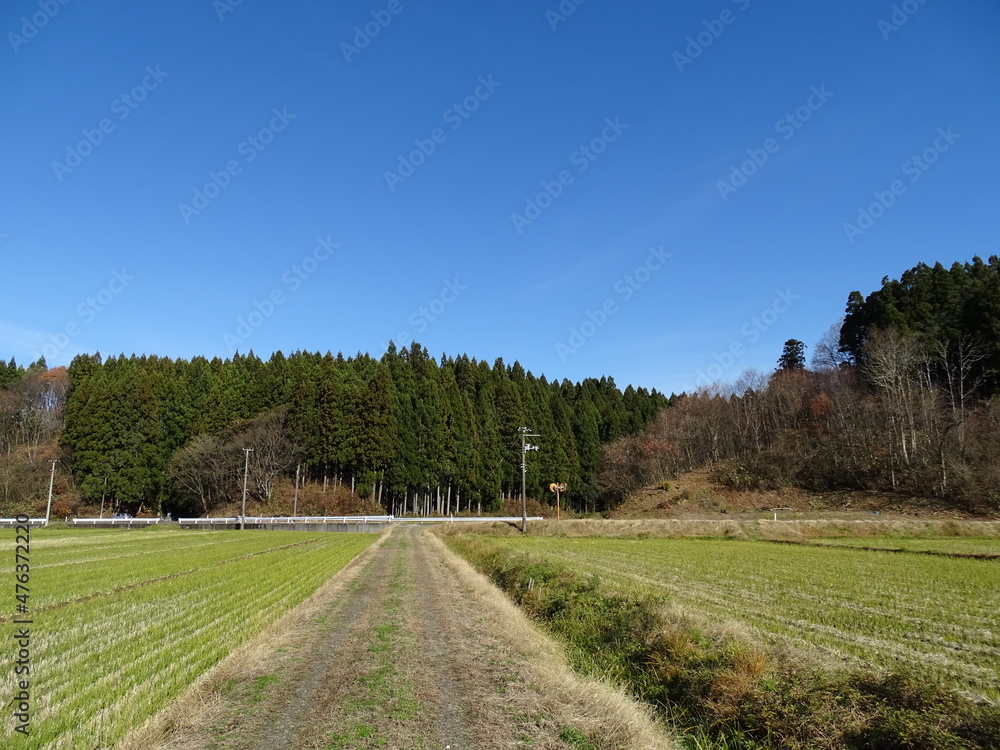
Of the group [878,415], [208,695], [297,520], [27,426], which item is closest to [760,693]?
[208,695]

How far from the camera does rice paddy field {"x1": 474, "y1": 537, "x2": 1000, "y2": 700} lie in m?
7.27

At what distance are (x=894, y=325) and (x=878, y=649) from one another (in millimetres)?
70253

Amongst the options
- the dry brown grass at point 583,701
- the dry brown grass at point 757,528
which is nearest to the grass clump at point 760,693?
the dry brown grass at point 583,701

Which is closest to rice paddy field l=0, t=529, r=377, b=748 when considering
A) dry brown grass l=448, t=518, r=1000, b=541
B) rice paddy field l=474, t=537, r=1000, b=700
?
rice paddy field l=474, t=537, r=1000, b=700

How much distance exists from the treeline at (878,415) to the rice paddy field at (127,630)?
168 ft

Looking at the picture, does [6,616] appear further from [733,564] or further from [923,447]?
[923,447]

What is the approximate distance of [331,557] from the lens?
24.3 meters

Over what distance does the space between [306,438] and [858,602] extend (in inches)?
2519

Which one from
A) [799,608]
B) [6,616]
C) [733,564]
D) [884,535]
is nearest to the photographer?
[6,616]

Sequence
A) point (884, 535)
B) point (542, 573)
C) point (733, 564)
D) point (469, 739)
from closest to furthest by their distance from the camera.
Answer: point (469, 739) < point (542, 573) < point (733, 564) < point (884, 535)

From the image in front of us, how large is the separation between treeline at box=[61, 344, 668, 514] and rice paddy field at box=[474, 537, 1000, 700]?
1858 inches

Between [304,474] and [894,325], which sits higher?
[894,325]

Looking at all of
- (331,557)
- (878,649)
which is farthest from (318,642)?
(331,557)

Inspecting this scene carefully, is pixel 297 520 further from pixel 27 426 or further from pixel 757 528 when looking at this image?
pixel 27 426
